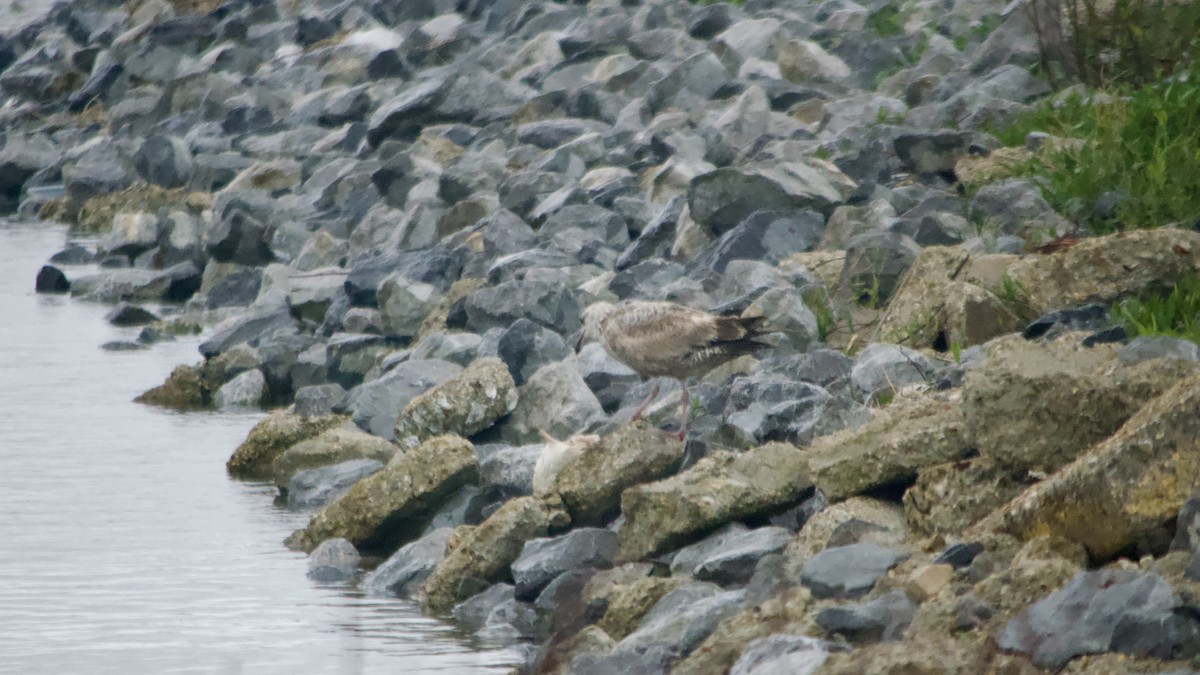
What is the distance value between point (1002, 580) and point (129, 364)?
9459 mm

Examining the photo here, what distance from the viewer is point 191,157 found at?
808 inches

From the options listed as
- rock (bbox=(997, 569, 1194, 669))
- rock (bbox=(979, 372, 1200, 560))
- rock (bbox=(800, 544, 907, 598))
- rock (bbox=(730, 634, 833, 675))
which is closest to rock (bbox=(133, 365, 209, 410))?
rock (bbox=(800, 544, 907, 598))

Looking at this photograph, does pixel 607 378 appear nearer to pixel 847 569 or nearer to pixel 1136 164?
pixel 1136 164

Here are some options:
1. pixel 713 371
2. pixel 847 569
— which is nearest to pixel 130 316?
pixel 713 371

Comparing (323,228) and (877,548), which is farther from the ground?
(877,548)

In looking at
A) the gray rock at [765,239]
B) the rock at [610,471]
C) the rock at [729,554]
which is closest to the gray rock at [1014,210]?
the gray rock at [765,239]

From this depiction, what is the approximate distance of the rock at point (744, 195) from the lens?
36.6ft

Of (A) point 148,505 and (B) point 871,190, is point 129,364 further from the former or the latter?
(B) point 871,190

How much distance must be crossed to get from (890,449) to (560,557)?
1390 mm

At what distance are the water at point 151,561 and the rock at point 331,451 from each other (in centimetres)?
20

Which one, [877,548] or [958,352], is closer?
[877,548]

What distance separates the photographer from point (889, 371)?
7836 millimetres

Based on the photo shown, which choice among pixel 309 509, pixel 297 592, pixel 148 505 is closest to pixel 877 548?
pixel 297 592

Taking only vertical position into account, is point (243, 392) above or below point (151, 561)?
below
